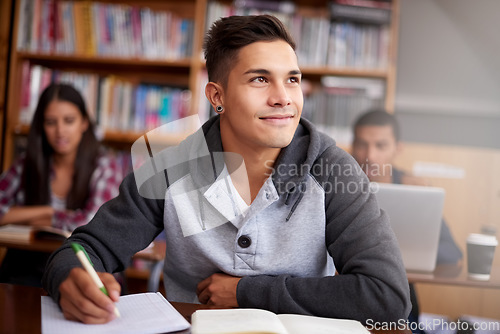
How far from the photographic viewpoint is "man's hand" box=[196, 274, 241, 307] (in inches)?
40.8

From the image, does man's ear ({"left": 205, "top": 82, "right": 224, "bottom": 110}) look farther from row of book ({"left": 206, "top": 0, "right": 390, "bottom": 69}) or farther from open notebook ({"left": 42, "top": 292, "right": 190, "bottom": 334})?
row of book ({"left": 206, "top": 0, "right": 390, "bottom": 69})

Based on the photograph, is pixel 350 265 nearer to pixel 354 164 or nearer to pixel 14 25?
pixel 354 164

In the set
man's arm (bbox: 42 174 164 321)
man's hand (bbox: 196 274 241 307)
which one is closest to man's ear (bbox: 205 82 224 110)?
man's arm (bbox: 42 174 164 321)

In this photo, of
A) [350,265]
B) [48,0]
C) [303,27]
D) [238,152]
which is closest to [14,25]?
[48,0]

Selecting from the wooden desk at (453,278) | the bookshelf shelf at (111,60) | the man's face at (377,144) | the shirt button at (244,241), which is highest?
the bookshelf shelf at (111,60)

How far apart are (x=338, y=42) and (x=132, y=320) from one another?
2260mm

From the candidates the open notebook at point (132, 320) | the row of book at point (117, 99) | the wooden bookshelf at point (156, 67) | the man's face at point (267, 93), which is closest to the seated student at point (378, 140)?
the wooden bookshelf at point (156, 67)

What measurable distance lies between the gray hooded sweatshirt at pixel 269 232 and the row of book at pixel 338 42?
1.58 m

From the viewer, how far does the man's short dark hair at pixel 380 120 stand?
249 centimetres

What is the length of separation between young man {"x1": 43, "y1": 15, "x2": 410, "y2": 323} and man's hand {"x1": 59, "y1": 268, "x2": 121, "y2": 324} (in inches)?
4.6

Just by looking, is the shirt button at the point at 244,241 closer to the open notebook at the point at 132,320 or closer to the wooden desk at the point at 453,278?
the open notebook at the point at 132,320

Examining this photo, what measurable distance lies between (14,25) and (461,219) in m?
2.79

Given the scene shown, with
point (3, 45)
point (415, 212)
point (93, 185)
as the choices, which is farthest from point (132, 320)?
point (3, 45)

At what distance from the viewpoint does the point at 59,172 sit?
96.3 inches
